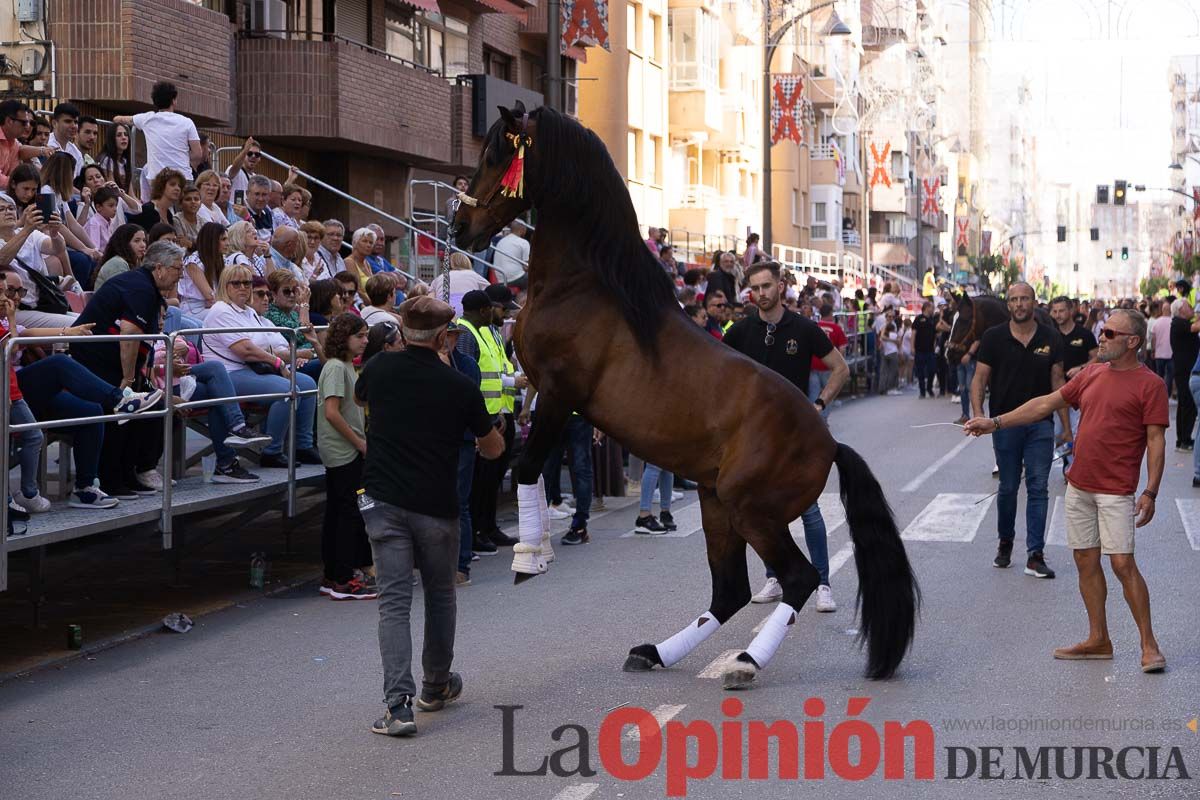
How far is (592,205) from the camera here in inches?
320

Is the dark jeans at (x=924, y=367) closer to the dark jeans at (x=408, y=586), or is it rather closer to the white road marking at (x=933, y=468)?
the white road marking at (x=933, y=468)

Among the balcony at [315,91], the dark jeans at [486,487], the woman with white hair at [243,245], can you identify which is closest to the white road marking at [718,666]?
the dark jeans at [486,487]

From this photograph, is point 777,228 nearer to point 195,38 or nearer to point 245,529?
point 195,38

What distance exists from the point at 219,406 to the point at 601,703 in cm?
446

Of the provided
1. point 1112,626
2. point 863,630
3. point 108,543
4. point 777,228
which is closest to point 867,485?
point 863,630

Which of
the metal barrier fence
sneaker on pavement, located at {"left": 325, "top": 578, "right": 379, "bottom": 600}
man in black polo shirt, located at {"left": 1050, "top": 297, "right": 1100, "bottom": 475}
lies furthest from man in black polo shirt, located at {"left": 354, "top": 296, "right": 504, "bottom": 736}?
man in black polo shirt, located at {"left": 1050, "top": 297, "right": 1100, "bottom": 475}

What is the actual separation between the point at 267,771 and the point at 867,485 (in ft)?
11.8

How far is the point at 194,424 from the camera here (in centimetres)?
1183

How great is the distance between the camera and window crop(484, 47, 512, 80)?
32.1m

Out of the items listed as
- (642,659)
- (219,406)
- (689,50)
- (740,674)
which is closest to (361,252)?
(219,406)

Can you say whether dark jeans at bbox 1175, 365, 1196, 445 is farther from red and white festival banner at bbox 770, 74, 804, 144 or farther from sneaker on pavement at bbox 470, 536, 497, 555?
red and white festival banner at bbox 770, 74, 804, 144

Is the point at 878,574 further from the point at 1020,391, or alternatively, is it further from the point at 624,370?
the point at 1020,391

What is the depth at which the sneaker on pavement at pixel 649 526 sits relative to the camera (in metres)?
14.7

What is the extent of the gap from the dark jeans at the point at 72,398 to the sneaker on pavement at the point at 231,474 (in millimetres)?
1478
